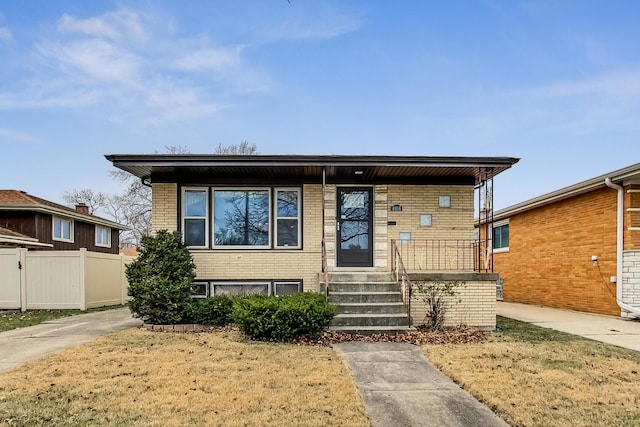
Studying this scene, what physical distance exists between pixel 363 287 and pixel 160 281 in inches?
160

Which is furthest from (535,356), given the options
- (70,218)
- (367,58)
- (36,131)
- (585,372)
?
(36,131)

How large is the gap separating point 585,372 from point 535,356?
896 millimetres

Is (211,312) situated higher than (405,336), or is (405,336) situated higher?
(211,312)

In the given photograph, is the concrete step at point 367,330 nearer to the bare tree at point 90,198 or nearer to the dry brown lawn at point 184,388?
the dry brown lawn at point 184,388

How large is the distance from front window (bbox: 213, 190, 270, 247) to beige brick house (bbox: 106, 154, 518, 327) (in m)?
0.02

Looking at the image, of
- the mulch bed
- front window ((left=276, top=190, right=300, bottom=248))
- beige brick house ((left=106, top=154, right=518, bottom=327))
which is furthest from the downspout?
front window ((left=276, top=190, right=300, bottom=248))

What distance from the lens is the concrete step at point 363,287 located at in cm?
930

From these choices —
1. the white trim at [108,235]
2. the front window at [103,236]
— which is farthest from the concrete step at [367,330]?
the front window at [103,236]

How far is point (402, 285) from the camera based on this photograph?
9.21 m

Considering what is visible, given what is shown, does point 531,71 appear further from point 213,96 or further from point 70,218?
point 70,218

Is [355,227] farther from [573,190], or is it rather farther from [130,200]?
[130,200]

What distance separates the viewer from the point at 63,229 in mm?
18656

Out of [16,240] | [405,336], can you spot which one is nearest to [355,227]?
[405,336]

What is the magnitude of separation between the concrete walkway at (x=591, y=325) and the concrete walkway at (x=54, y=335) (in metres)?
9.16
